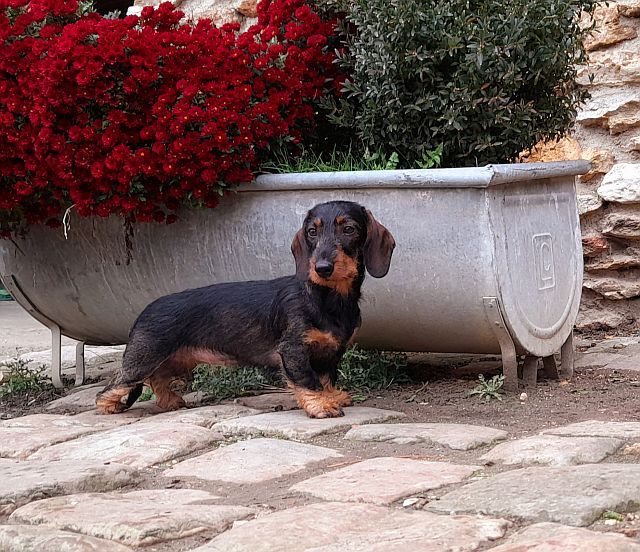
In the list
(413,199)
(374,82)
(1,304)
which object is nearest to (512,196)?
(413,199)

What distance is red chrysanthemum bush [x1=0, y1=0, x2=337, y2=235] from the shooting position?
12.6 ft

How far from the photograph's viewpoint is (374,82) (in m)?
4.08

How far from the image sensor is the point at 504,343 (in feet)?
12.4

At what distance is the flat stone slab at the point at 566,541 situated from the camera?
175 cm

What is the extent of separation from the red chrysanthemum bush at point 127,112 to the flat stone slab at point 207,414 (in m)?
0.83

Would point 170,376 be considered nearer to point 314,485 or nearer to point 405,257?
point 405,257

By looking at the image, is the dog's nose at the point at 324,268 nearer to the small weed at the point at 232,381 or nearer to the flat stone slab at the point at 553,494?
the small weed at the point at 232,381

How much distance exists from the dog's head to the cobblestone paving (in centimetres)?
48

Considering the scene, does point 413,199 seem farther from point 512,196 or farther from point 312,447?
Result: point 312,447

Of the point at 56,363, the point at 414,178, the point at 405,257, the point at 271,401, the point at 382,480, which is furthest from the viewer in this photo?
the point at 56,363

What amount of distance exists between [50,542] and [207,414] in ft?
5.08

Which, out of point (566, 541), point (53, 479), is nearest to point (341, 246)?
point (53, 479)

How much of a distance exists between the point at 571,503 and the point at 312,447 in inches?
41.5

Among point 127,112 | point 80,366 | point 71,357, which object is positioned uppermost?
point 127,112
